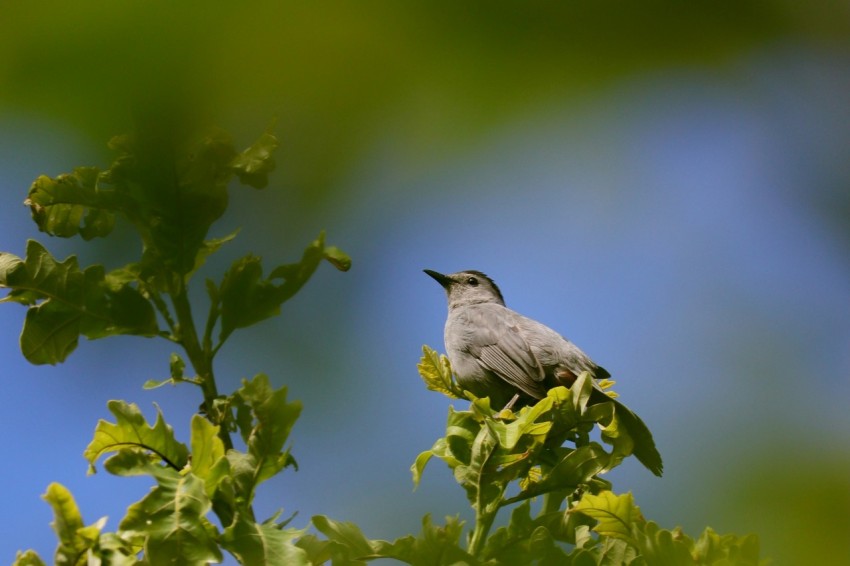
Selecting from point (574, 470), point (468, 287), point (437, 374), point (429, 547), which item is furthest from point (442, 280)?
point (429, 547)

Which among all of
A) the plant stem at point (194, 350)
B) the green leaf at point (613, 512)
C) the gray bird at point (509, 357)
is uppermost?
the gray bird at point (509, 357)

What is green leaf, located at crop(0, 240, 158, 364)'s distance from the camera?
5.93 ft

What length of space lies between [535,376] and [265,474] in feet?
9.08

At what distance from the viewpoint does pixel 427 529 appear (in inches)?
58.2

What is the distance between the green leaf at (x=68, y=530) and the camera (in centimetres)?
155

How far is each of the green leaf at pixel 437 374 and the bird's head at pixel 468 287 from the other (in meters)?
2.78

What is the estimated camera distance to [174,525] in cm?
151

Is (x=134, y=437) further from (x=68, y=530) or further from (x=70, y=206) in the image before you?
(x=70, y=206)

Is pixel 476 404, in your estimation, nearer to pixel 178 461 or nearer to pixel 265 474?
pixel 265 474

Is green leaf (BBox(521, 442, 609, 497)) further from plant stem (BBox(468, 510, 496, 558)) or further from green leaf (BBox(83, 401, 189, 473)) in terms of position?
green leaf (BBox(83, 401, 189, 473))

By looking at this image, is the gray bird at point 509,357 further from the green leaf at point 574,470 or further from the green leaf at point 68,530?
the green leaf at point 68,530

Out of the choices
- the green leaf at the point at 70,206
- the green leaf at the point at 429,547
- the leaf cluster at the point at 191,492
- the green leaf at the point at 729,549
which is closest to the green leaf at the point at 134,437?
the leaf cluster at the point at 191,492

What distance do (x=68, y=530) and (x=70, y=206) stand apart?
2.23 ft

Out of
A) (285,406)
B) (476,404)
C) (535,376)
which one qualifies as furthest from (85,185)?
(535,376)
